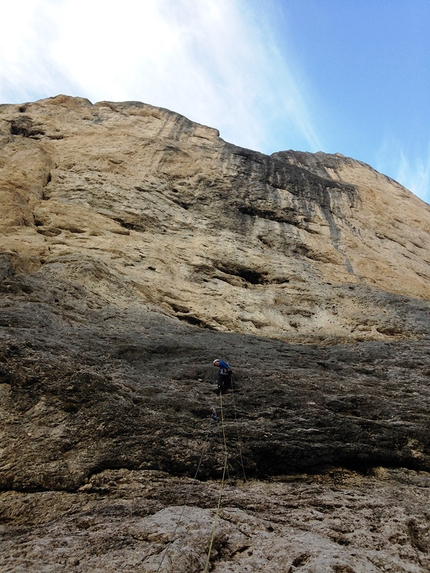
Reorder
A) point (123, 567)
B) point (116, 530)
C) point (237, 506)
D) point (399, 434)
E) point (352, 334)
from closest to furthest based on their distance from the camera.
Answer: point (123, 567)
point (116, 530)
point (237, 506)
point (399, 434)
point (352, 334)

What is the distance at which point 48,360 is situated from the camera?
7.71 m

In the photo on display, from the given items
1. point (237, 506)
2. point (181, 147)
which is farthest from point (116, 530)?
point (181, 147)

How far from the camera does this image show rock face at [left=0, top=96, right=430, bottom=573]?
17.1 ft

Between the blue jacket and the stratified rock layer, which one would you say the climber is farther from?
the stratified rock layer

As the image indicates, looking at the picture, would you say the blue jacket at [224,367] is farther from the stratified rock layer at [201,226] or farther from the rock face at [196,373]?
the stratified rock layer at [201,226]

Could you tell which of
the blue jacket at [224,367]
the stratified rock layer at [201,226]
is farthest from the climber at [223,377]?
the stratified rock layer at [201,226]

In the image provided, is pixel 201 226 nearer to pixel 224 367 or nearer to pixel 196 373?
pixel 196 373

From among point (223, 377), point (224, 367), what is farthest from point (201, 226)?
point (223, 377)

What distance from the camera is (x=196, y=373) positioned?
8938mm

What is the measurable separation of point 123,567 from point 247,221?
16773mm

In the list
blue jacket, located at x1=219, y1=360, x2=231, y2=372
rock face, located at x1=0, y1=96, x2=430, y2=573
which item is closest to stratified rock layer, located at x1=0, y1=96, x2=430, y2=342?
rock face, located at x1=0, y1=96, x2=430, y2=573

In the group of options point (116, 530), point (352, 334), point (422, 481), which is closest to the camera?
point (116, 530)

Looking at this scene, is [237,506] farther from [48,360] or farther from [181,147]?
[181,147]

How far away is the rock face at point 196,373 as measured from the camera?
5.23 m
